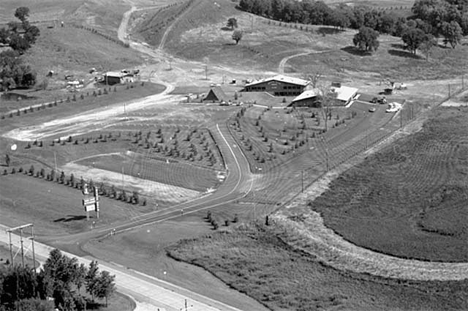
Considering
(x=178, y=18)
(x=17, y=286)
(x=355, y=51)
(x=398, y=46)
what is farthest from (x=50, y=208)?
(x=178, y=18)

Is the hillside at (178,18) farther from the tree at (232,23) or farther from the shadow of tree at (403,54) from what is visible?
the shadow of tree at (403,54)

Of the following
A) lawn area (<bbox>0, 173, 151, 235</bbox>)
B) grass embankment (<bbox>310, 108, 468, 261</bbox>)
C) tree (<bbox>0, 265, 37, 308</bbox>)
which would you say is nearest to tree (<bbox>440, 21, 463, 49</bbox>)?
grass embankment (<bbox>310, 108, 468, 261</bbox>)

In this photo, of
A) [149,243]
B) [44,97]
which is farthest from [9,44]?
[149,243]

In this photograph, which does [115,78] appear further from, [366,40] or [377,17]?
[377,17]

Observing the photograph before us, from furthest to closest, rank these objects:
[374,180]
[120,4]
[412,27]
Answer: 1. [120,4]
2. [412,27]
3. [374,180]

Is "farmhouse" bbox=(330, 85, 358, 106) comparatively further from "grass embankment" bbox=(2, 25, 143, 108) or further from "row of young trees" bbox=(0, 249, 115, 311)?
"row of young trees" bbox=(0, 249, 115, 311)

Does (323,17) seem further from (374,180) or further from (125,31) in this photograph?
(374,180)

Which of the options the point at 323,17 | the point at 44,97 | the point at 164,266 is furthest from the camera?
the point at 323,17
